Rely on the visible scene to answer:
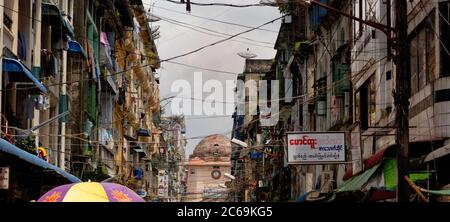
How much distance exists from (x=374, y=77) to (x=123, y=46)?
103 feet

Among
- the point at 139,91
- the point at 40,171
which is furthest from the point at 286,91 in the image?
the point at 40,171

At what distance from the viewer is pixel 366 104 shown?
30812 millimetres

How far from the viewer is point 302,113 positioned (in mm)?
50344

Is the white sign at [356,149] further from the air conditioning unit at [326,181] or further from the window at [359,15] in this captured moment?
the air conditioning unit at [326,181]

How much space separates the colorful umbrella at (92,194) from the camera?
475 inches

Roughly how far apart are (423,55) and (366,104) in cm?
975

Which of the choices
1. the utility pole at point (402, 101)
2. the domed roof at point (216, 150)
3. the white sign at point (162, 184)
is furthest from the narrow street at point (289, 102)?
the domed roof at point (216, 150)

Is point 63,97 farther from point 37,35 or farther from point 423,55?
point 423,55

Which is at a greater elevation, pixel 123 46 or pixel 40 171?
pixel 123 46

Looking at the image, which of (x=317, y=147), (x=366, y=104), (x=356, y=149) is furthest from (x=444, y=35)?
(x=366, y=104)

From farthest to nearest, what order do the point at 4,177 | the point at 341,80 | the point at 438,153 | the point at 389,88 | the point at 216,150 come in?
1. the point at 216,150
2. the point at 341,80
3. the point at 389,88
4. the point at 4,177
5. the point at 438,153

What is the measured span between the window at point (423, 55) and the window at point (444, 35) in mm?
660

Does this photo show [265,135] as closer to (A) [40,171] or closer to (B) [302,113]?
(B) [302,113]

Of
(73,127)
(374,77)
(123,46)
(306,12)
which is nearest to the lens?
(374,77)
